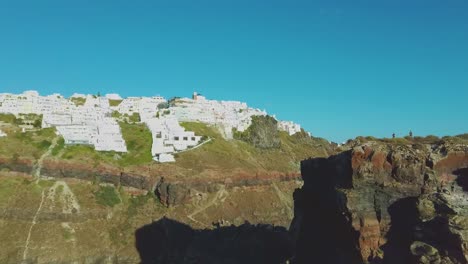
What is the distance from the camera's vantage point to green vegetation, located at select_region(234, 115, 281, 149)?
126750 mm

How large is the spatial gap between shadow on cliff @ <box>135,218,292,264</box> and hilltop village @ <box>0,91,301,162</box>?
20860 millimetres

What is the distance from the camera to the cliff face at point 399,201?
1080 inches

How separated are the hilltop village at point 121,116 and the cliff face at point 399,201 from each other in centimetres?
6901

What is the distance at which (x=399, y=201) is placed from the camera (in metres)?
30.5

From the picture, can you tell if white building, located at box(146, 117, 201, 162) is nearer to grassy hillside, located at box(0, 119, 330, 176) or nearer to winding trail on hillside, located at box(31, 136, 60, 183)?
grassy hillside, located at box(0, 119, 330, 176)

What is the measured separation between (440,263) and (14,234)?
62.9 m

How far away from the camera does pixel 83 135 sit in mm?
100188

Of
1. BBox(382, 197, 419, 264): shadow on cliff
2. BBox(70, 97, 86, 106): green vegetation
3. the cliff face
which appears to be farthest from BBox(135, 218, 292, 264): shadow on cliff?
BBox(70, 97, 86, 106): green vegetation

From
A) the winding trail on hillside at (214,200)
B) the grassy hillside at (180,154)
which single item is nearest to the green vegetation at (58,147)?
the grassy hillside at (180,154)

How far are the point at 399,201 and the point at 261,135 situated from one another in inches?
3911

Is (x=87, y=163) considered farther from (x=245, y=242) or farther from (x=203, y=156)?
(x=245, y=242)

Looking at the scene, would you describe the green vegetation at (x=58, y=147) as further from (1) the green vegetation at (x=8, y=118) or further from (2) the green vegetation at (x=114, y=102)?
(2) the green vegetation at (x=114, y=102)

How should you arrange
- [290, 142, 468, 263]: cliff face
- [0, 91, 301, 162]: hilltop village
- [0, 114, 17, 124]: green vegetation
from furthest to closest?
1. [0, 114, 17, 124]: green vegetation
2. [0, 91, 301, 162]: hilltop village
3. [290, 142, 468, 263]: cliff face

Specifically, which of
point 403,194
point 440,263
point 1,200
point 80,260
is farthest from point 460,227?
point 1,200
